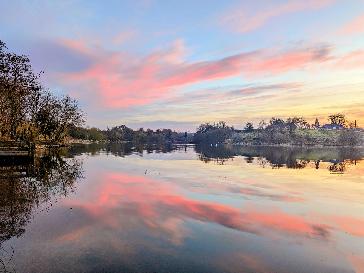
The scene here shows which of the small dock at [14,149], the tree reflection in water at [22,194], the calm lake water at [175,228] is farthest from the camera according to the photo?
the small dock at [14,149]

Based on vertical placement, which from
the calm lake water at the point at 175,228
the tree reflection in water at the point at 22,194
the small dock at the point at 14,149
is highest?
the small dock at the point at 14,149

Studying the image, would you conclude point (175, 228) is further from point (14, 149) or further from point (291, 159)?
point (291, 159)

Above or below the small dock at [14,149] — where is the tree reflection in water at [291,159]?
below

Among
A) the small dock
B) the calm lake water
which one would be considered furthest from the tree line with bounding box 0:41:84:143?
the calm lake water

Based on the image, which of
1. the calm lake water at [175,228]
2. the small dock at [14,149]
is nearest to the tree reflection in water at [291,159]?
the calm lake water at [175,228]

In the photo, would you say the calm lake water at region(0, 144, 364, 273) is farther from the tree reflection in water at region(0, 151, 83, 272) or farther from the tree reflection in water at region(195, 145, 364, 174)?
the tree reflection in water at region(195, 145, 364, 174)

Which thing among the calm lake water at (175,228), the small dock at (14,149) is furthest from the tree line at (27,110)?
the calm lake water at (175,228)

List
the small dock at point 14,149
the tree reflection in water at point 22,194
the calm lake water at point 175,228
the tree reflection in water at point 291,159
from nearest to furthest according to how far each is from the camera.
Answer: the calm lake water at point 175,228 → the tree reflection in water at point 22,194 → the small dock at point 14,149 → the tree reflection in water at point 291,159

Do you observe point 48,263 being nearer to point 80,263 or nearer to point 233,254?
point 80,263

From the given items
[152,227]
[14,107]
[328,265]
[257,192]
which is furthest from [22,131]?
[328,265]

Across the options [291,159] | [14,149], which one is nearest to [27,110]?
[14,149]

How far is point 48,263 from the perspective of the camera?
11.2m

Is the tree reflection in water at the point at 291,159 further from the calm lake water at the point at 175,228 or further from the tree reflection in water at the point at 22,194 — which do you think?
the tree reflection in water at the point at 22,194

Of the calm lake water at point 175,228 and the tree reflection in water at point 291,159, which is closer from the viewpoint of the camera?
the calm lake water at point 175,228
